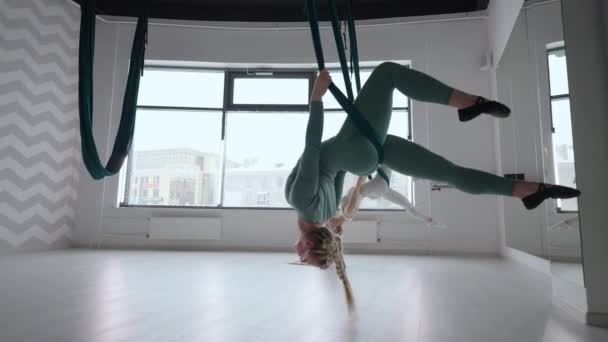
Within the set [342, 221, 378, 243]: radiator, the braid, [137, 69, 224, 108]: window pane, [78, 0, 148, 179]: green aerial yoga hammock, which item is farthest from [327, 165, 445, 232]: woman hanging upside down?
[137, 69, 224, 108]: window pane

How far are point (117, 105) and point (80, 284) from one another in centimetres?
333

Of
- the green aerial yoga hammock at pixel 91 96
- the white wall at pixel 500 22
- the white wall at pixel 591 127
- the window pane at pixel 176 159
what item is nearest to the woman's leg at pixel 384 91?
the white wall at pixel 591 127

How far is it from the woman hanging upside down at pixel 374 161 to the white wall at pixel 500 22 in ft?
7.30

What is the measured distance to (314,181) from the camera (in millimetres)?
1556

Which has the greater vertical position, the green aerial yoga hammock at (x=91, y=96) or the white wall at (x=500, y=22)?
the white wall at (x=500, y=22)

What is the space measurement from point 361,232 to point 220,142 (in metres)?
2.31

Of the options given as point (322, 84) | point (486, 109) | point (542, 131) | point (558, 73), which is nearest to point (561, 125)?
point (558, 73)

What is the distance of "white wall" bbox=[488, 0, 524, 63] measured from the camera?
11.3ft

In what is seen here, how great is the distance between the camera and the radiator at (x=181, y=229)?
4875 mm

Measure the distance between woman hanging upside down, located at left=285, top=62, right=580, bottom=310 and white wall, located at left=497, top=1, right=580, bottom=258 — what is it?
86 centimetres

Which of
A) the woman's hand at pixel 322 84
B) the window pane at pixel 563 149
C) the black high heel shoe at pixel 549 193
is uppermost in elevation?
the woman's hand at pixel 322 84

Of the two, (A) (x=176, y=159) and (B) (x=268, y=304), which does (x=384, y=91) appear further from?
(A) (x=176, y=159)

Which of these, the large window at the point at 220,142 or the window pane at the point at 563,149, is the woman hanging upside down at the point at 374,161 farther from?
the large window at the point at 220,142

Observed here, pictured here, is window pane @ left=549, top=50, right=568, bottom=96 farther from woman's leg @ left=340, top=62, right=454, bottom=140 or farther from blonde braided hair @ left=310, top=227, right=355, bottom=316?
blonde braided hair @ left=310, top=227, right=355, bottom=316
